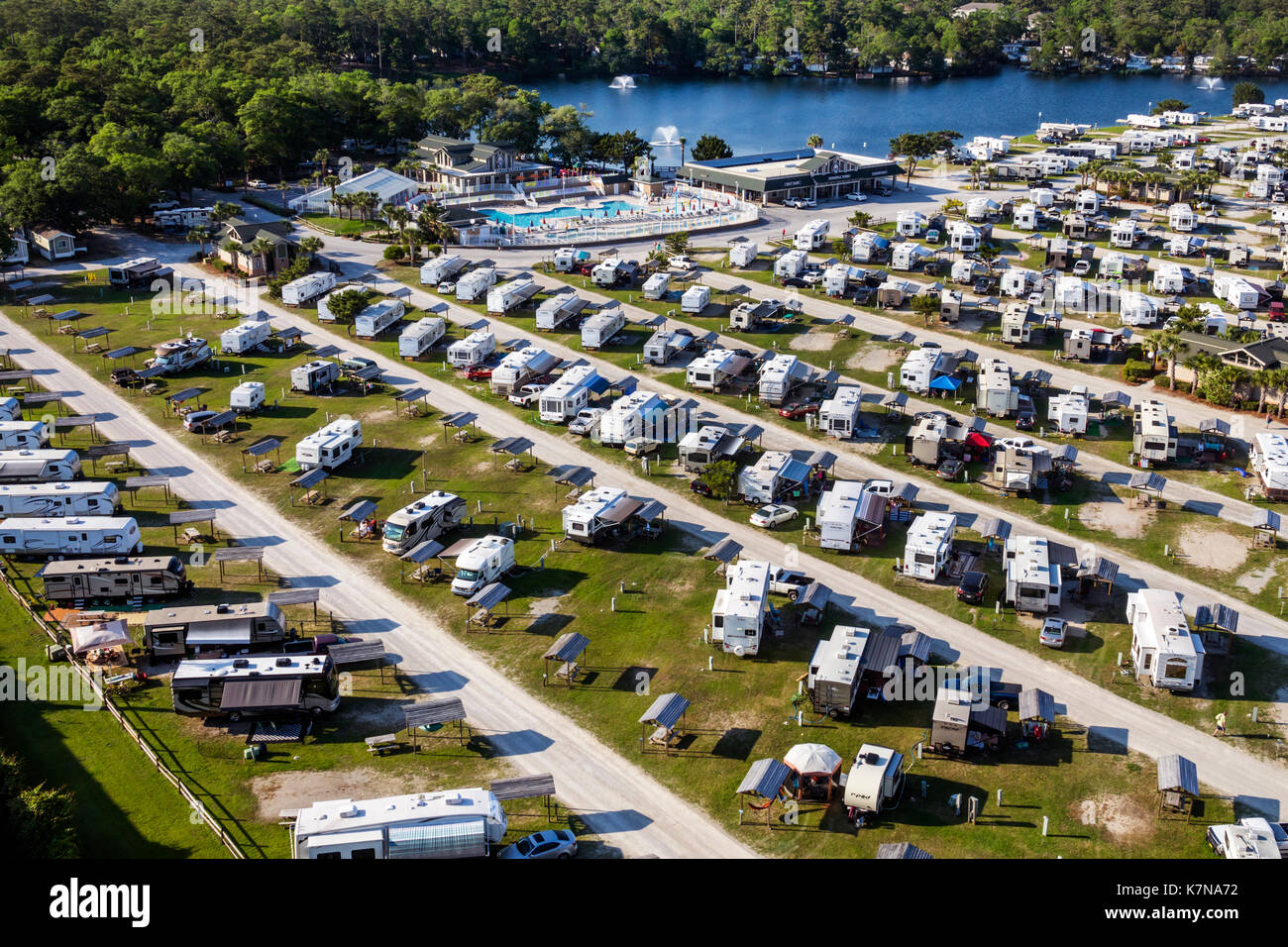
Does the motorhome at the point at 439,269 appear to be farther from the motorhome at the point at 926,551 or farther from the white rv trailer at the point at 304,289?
the motorhome at the point at 926,551

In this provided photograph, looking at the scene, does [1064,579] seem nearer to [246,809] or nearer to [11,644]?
[246,809]

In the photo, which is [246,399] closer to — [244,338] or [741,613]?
[244,338]

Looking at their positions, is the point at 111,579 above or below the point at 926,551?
below

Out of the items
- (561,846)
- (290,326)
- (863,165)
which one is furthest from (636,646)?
(863,165)

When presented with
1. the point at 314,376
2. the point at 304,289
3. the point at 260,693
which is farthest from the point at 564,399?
the point at 304,289

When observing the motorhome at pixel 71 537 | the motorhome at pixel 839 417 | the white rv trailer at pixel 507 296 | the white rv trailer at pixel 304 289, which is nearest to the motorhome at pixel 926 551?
the motorhome at pixel 839 417

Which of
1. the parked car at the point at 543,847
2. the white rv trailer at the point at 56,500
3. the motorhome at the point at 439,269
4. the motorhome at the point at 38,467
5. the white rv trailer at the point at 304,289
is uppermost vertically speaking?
the motorhome at the point at 439,269

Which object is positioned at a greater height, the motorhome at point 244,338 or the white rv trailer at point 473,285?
the white rv trailer at point 473,285
